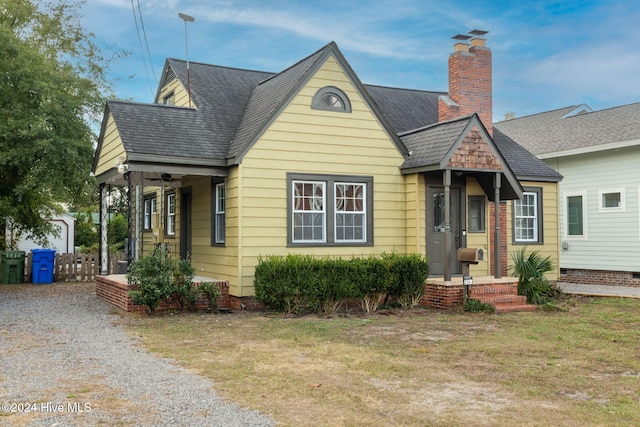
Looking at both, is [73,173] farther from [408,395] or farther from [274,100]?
[408,395]

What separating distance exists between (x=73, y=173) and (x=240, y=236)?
7833mm

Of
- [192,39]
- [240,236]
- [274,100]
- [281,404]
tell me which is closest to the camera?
[281,404]

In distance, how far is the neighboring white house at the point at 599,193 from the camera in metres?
18.4

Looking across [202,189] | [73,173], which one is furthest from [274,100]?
[73,173]

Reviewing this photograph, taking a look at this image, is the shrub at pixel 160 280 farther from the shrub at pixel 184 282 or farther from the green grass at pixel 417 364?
the green grass at pixel 417 364

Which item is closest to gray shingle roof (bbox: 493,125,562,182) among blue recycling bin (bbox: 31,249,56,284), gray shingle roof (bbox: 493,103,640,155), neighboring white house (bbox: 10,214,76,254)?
gray shingle roof (bbox: 493,103,640,155)

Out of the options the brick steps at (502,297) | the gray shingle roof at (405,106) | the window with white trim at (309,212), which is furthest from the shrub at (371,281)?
the gray shingle roof at (405,106)

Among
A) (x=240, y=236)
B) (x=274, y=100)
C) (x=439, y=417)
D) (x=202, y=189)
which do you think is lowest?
(x=439, y=417)

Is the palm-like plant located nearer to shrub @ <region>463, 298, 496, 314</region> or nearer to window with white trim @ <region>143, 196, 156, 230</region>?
shrub @ <region>463, 298, 496, 314</region>

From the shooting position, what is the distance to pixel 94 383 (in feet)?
21.3

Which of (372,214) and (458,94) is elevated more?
(458,94)

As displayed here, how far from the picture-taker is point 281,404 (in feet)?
18.7

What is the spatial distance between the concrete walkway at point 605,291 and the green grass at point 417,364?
12.0ft

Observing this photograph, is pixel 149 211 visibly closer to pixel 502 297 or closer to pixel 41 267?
pixel 41 267
